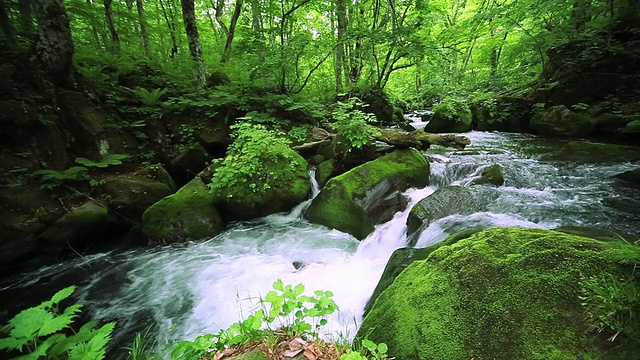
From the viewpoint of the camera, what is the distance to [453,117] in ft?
43.0

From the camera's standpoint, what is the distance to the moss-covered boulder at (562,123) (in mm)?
9188

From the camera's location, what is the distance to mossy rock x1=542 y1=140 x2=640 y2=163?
672 centimetres

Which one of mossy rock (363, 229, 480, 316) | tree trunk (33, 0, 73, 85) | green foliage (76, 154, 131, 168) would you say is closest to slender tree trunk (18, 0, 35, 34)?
tree trunk (33, 0, 73, 85)

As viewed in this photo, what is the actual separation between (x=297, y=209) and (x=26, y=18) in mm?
8090

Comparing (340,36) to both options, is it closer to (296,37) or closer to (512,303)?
(296,37)

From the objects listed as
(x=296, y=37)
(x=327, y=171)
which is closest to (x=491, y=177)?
(x=327, y=171)

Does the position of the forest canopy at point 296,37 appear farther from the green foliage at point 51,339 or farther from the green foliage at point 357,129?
the green foliage at point 51,339

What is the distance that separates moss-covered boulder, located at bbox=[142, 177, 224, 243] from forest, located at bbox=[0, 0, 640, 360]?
42 millimetres

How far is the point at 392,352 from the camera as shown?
1926 mm

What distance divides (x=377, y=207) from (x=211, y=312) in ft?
12.0

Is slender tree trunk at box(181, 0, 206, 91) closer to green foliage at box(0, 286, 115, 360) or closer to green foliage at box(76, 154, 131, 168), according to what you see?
green foliage at box(76, 154, 131, 168)

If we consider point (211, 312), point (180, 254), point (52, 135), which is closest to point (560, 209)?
point (211, 312)

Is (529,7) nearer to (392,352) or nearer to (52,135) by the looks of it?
(392,352)

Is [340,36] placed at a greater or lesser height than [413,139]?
greater
